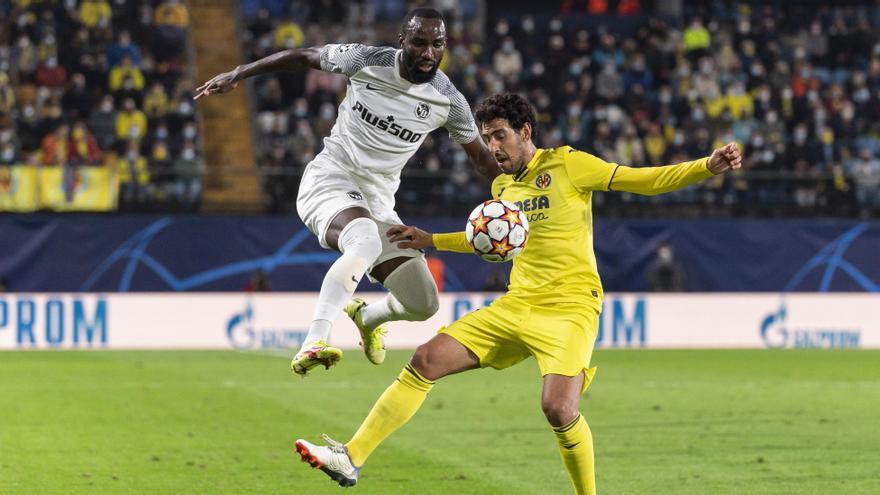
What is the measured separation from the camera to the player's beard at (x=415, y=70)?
775 centimetres

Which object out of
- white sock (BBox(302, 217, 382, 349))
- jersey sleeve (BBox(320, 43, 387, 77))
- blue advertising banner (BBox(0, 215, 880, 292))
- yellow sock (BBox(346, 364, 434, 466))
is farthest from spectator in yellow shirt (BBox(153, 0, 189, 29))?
yellow sock (BBox(346, 364, 434, 466))

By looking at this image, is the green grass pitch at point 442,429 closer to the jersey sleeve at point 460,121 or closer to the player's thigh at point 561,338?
the player's thigh at point 561,338

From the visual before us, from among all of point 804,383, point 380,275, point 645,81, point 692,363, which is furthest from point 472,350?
point 645,81

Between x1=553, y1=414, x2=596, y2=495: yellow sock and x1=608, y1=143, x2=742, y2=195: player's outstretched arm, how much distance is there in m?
1.15

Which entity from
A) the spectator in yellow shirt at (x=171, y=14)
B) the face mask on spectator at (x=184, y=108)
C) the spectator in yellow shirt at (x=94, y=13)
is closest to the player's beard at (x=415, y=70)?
the face mask on spectator at (x=184, y=108)

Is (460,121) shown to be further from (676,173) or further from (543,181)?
(676,173)

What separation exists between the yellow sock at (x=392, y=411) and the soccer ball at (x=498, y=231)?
2.28ft

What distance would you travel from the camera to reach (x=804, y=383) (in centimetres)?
1531

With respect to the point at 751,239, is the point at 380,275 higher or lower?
higher

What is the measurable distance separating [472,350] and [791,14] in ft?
80.5

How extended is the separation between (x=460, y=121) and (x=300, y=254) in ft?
49.5

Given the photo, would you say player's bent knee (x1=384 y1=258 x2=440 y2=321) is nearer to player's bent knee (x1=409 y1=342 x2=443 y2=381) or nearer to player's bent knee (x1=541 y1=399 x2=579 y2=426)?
player's bent knee (x1=409 y1=342 x2=443 y2=381)

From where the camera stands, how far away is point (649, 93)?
85.4 feet

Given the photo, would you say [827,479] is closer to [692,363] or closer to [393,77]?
[393,77]
